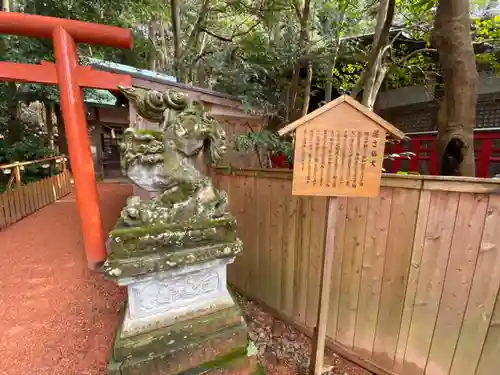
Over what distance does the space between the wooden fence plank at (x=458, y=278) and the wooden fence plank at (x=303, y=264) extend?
4.07 feet

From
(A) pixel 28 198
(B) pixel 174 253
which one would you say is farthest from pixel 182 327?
(A) pixel 28 198

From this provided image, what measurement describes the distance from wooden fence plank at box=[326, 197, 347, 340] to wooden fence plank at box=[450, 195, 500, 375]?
1005 mm

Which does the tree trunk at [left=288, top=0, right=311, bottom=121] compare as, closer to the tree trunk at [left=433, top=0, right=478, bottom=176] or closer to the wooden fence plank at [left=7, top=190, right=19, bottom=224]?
the tree trunk at [left=433, top=0, right=478, bottom=176]

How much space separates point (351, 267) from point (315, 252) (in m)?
0.41

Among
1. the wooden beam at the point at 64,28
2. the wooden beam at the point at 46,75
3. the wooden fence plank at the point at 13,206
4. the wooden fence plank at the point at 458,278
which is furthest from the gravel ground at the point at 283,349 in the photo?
the wooden fence plank at the point at 13,206

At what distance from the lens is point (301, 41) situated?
17.5ft

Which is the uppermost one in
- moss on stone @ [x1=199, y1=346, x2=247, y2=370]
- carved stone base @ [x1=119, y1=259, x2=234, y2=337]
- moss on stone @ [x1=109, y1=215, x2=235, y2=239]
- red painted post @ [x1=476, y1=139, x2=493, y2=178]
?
red painted post @ [x1=476, y1=139, x2=493, y2=178]

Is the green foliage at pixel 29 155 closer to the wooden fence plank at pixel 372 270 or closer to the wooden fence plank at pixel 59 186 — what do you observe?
the wooden fence plank at pixel 59 186

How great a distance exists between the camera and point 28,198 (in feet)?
21.7

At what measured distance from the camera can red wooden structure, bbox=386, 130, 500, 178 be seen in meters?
4.73

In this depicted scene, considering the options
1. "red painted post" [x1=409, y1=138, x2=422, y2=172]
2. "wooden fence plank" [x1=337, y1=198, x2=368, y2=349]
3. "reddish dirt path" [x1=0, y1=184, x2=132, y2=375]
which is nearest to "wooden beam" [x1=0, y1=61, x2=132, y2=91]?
"reddish dirt path" [x1=0, y1=184, x2=132, y2=375]

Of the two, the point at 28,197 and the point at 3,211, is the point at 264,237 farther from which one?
the point at 28,197

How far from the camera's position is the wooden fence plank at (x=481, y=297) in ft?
5.97

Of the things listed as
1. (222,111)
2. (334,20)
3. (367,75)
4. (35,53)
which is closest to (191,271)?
(222,111)
